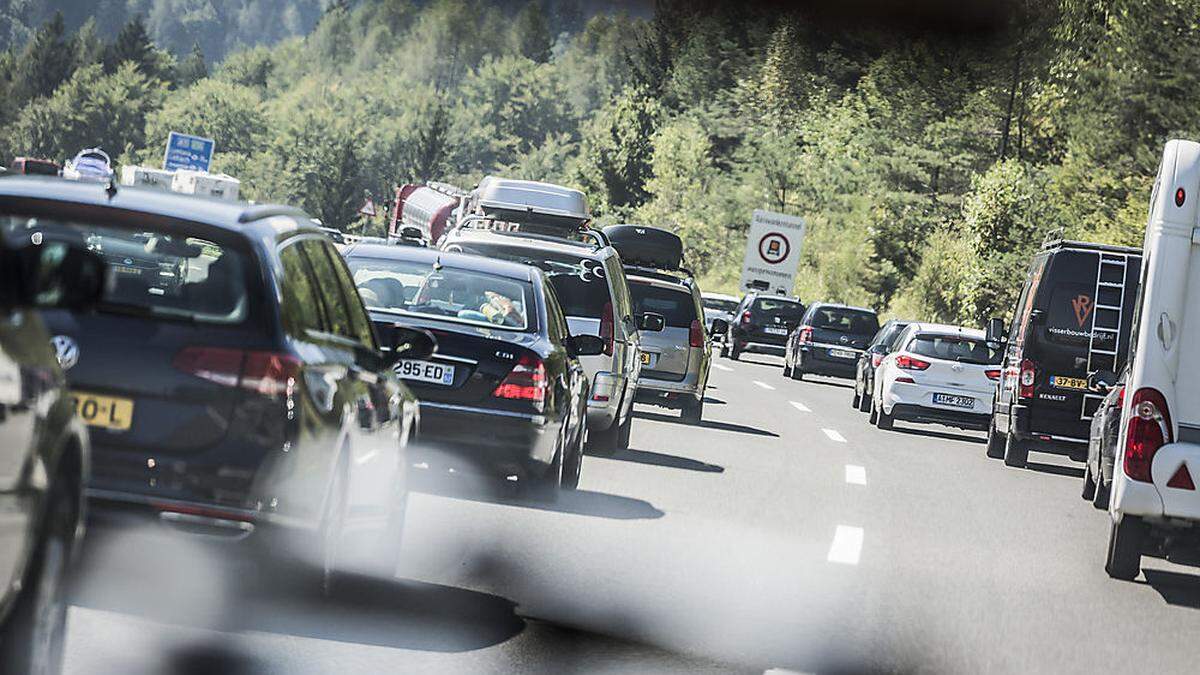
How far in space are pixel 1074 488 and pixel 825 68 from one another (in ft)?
387

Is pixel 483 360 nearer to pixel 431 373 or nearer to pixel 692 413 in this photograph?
pixel 431 373

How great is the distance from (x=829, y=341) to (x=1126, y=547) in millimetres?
29172

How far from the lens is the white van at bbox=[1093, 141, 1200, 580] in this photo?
11.1 metres

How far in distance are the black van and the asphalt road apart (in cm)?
401

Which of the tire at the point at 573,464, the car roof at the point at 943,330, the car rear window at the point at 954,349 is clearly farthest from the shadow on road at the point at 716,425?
the tire at the point at 573,464

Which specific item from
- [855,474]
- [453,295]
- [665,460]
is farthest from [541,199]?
[453,295]

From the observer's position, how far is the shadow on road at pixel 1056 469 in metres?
21.7

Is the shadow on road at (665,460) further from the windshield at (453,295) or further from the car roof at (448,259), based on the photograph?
the windshield at (453,295)

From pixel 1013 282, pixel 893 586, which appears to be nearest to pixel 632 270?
pixel 893 586

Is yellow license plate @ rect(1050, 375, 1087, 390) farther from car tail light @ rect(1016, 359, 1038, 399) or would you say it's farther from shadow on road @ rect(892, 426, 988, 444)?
shadow on road @ rect(892, 426, 988, 444)

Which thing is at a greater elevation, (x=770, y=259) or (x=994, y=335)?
(x=770, y=259)

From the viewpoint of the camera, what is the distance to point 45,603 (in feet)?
16.2

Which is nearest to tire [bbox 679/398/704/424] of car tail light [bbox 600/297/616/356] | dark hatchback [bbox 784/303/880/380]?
car tail light [bbox 600/297/616/356]

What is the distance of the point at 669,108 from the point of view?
138 m
